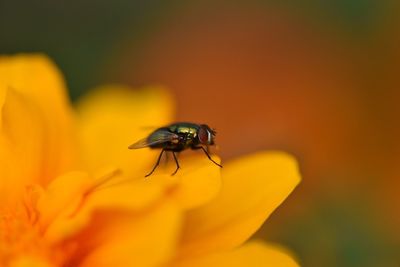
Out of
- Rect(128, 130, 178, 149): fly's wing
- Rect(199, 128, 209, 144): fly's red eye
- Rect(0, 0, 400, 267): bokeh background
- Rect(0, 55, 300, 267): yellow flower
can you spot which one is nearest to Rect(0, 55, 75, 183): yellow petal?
Rect(0, 55, 300, 267): yellow flower

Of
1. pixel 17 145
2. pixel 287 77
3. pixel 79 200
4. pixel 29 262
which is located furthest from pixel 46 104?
pixel 287 77

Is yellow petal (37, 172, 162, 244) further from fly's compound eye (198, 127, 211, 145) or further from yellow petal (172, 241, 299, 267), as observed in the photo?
fly's compound eye (198, 127, 211, 145)

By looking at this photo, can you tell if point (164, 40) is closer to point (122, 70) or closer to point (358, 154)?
point (122, 70)

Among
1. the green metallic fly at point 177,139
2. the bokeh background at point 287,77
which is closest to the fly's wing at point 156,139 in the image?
the green metallic fly at point 177,139

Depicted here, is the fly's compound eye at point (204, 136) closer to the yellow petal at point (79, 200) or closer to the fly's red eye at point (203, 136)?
the fly's red eye at point (203, 136)

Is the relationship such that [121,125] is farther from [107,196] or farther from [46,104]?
[107,196]

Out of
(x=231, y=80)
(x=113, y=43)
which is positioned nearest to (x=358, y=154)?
(x=231, y=80)

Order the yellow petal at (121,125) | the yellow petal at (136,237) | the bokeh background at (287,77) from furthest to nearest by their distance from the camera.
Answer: the bokeh background at (287,77) → the yellow petal at (121,125) → the yellow petal at (136,237)
